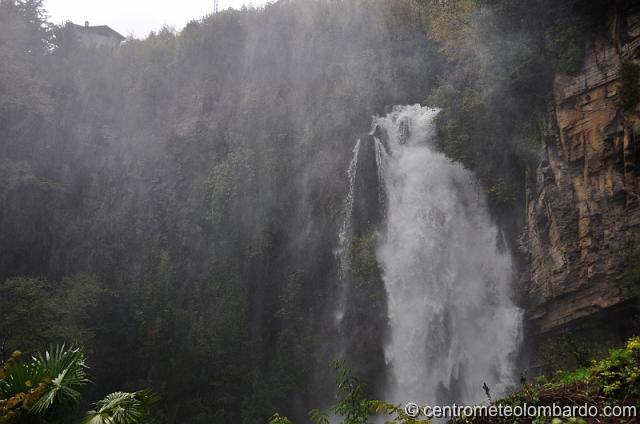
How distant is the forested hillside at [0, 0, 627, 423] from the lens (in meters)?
15.9

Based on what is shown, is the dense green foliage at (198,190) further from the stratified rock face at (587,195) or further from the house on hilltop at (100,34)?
the house on hilltop at (100,34)

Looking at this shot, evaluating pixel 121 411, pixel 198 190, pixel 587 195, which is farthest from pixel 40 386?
pixel 198 190

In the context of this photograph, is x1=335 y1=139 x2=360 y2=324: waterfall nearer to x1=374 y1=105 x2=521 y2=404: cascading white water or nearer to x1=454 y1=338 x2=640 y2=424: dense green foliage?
x1=374 y1=105 x2=521 y2=404: cascading white water

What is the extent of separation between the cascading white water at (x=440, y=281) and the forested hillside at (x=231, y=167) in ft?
2.75

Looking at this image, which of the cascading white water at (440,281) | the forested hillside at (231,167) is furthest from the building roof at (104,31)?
the cascading white water at (440,281)

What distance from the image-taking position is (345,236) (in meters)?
19.1

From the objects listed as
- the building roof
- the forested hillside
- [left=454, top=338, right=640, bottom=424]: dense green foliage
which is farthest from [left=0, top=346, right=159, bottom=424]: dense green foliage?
the building roof

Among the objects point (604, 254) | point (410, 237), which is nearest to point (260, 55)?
point (410, 237)

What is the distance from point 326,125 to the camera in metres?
21.7

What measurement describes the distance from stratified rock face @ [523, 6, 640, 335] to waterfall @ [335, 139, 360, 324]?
6927 millimetres

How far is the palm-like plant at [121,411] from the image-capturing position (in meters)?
4.11

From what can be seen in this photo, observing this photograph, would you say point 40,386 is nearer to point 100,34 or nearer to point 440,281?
point 440,281

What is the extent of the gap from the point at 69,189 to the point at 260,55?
39.3ft

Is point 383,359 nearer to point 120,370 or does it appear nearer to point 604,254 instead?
point 604,254
